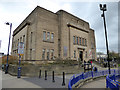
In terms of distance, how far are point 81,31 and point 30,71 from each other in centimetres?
2333

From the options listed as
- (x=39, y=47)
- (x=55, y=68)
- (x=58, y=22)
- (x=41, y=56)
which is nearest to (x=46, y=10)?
(x=58, y=22)

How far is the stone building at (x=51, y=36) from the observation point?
69.4 feet

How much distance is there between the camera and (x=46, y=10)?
23.2m

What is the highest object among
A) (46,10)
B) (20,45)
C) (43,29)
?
(46,10)

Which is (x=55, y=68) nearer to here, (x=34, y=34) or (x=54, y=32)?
(x=34, y=34)

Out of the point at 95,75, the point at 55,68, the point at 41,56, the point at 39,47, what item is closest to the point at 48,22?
the point at 39,47

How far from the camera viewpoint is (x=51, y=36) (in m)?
23.7

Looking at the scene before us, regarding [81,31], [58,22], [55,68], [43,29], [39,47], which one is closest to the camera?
[55,68]

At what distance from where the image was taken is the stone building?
2114 centimetres

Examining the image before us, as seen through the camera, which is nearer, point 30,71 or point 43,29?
point 30,71

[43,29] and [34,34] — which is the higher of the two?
[43,29]

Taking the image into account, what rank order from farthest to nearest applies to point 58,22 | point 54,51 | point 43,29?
1. point 58,22
2. point 54,51
3. point 43,29

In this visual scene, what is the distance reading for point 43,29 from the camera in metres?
22.0

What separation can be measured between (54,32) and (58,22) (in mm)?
3549
